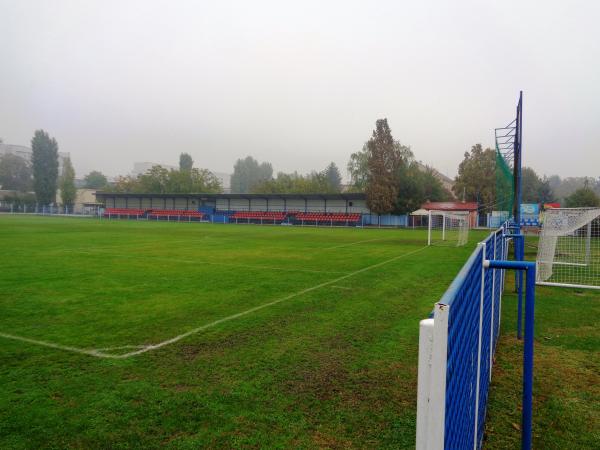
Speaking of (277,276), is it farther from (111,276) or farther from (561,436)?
(561,436)

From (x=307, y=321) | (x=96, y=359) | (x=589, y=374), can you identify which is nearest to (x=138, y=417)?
(x=96, y=359)

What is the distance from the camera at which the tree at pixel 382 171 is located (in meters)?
51.7

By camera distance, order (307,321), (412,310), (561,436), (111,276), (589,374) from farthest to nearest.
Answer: (111,276), (412,310), (307,321), (589,374), (561,436)

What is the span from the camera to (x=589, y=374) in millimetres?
4871

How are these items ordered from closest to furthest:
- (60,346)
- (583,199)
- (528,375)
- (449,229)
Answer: (528,375) < (60,346) < (583,199) < (449,229)

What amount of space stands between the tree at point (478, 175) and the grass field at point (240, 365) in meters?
57.9

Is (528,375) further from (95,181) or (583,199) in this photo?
(95,181)

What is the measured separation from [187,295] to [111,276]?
142 inches

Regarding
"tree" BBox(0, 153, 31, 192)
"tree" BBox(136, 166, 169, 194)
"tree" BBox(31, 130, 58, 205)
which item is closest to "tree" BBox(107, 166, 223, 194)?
"tree" BBox(136, 166, 169, 194)

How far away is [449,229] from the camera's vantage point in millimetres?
43188

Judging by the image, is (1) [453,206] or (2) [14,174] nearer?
(1) [453,206]

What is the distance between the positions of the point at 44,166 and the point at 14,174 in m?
42.2

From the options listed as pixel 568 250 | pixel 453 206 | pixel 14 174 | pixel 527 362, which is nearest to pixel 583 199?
pixel 453 206

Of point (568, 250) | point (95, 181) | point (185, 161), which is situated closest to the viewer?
point (568, 250)
